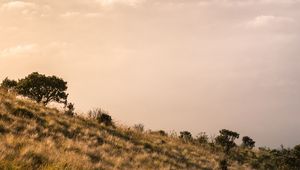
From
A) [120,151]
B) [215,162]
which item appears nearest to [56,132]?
[120,151]

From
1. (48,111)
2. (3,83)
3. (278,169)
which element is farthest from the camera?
(3,83)

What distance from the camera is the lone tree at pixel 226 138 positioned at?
4425cm

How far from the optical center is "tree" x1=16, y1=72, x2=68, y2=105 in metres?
36.9

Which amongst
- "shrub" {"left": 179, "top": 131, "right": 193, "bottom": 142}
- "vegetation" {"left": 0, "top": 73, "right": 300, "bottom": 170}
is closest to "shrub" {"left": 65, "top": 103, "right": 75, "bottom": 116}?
"vegetation" {"left": 0, "top": 73, "right": 300, "bottom": 170}

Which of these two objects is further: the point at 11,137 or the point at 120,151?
the point at 120,151

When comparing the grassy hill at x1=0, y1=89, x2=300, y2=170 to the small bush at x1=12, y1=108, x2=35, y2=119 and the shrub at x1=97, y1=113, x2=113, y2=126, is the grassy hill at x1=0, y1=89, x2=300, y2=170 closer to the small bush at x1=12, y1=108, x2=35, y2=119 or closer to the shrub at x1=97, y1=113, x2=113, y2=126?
the small bush at x1=12, y1=108, x2=35, y2=119

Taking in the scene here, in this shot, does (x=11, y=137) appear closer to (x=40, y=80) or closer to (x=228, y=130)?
(x=40, y=80)

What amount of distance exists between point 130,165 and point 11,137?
20.8 feet

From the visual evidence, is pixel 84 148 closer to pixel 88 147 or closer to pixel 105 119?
pixel 88 147

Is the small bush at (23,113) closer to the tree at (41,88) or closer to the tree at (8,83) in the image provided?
the tree at (41,88)

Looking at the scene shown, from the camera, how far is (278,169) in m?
35.5

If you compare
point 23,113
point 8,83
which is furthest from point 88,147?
point 8,83

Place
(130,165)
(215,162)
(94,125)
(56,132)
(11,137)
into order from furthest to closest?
(215,162), (94,125), (56,132), (130,165), (11,137)

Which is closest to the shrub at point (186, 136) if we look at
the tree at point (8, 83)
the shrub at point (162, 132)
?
the shrub at point (162, 132)
